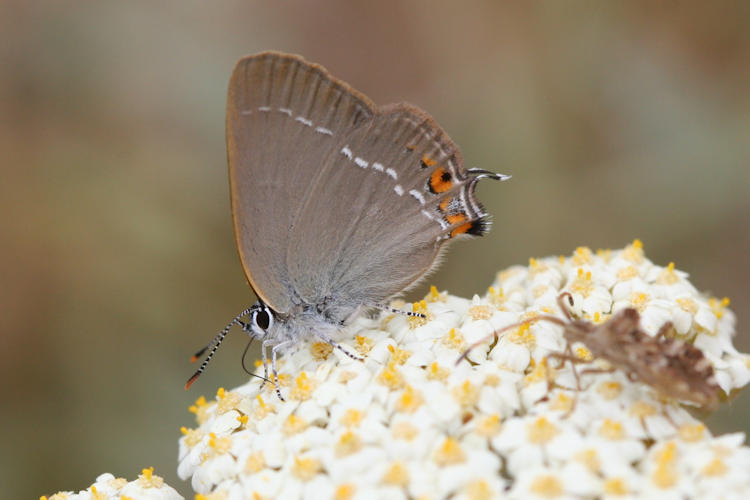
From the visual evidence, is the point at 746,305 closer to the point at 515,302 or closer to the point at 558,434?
the point at 515,302

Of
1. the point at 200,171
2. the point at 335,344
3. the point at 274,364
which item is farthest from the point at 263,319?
the point at 200,171

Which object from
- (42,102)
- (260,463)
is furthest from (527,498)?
(42,102)

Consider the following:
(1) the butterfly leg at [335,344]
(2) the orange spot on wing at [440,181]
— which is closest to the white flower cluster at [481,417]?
(1) the butterfly leg at [335,344]

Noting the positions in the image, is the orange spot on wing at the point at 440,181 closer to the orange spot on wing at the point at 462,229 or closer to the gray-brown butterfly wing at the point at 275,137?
the orange spot on wing at the point at 462,229

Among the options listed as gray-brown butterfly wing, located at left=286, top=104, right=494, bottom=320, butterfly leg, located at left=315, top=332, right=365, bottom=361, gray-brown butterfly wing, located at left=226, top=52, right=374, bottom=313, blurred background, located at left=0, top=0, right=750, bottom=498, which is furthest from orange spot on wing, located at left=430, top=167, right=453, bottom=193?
blurred background, located at left=0, top=0, right=750, bottom=498

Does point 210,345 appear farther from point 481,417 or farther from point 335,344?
point 481,417

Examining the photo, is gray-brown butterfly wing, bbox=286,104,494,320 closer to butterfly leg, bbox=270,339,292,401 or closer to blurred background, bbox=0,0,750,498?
butterfly leg, bbox=270,339,292,401
